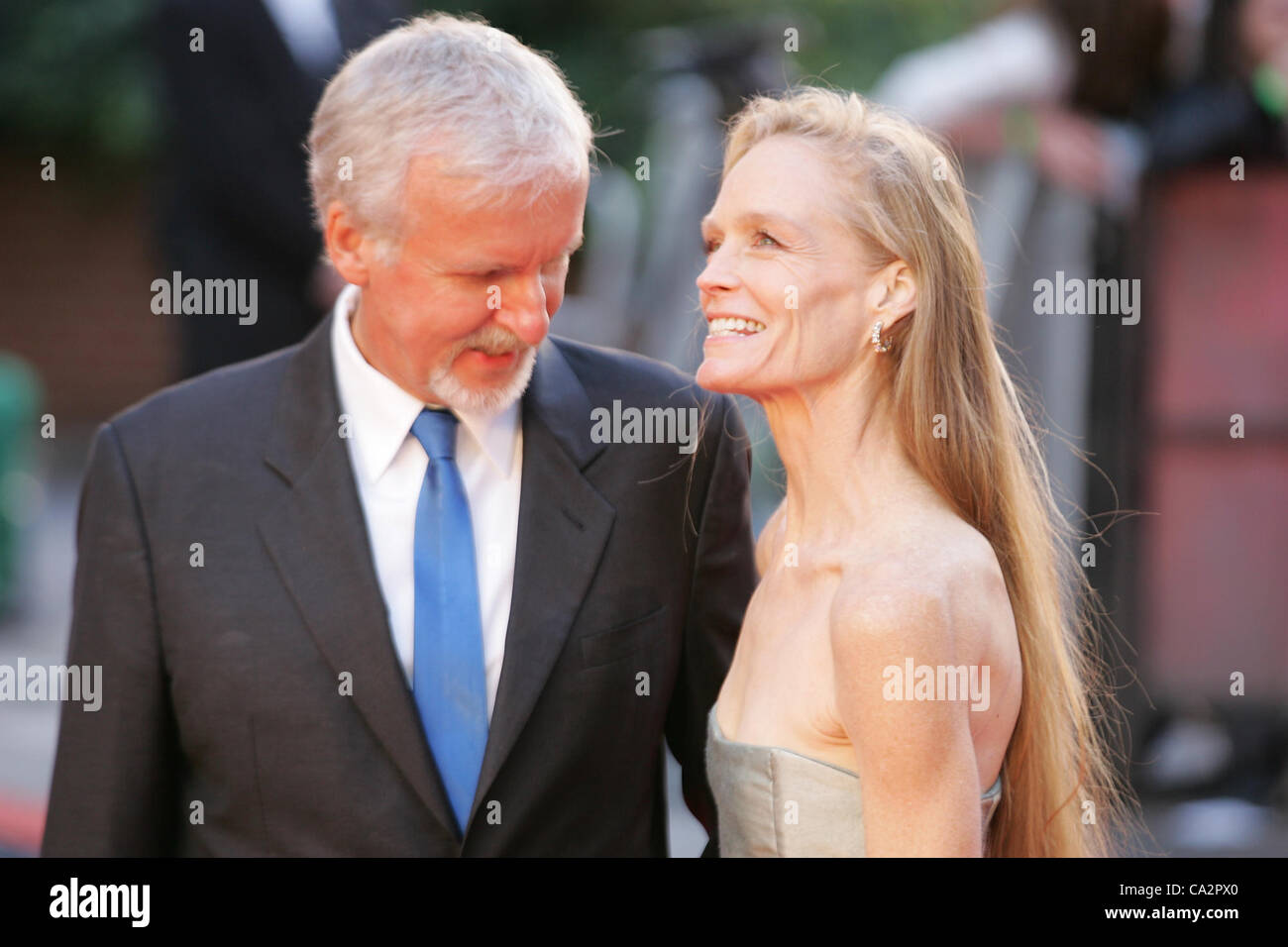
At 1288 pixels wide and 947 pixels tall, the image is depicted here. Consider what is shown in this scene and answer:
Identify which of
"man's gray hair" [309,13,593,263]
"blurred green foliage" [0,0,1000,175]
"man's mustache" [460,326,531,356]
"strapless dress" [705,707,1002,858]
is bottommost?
"strapless dress" [705,707,1002,858]

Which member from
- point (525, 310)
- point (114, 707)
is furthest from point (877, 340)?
point (114, 707)

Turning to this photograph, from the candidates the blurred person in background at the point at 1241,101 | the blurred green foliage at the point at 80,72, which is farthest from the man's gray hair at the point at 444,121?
the blurred green foliage at the point at 80,72

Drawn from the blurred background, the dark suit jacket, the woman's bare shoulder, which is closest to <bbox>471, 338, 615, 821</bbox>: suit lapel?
the dark suit jacket

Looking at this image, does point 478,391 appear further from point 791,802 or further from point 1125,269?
point 1125,269

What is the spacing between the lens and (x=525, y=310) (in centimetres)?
245

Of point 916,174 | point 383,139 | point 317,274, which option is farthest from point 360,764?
point 317,274

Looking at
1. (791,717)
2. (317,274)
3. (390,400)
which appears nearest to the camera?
(791,717)

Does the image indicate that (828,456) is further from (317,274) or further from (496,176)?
(317,274)

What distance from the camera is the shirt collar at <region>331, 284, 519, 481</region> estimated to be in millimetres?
2518

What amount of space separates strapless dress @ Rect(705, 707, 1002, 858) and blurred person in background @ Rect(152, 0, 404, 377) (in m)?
2.15

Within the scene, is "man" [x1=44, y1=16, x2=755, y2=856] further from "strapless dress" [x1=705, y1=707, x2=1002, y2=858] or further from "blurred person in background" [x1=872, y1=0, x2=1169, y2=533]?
"blurred person in background" [x1=872, y1=0, x2=1169, y2=533]

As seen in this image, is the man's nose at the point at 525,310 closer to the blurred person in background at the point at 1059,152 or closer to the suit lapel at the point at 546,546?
the suit lapel at the point at 546,546

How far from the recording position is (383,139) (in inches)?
96.1
